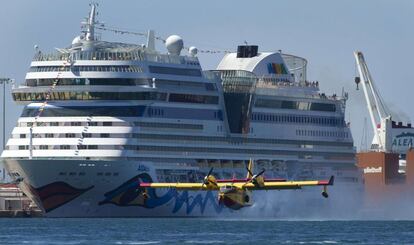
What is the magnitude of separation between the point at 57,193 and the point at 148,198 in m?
7.76

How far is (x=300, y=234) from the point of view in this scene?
439ft

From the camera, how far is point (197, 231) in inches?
5359

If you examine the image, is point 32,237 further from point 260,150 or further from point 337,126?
point 337,126

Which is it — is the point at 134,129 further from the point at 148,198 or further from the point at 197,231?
the point at 197,231

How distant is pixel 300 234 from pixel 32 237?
19934mm

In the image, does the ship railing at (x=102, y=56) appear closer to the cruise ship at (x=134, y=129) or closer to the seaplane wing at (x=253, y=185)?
the cruise ship at (x=134, y=129)

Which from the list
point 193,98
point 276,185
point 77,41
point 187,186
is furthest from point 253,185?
point 77,41

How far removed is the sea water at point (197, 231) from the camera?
123 m

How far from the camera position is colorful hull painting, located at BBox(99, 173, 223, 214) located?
153750 mm

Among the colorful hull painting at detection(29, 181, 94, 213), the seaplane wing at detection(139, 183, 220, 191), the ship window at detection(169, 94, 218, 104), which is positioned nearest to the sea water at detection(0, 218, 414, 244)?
the colorful hull painting at detection(29, 181, 94, 213)

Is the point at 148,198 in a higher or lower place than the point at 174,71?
→ lower

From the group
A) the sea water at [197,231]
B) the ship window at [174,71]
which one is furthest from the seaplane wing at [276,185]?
the ship window at [174,71]

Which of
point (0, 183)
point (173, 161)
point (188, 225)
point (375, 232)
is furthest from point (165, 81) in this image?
point (0, 183)

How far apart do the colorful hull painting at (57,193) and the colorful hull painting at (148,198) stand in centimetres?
252
